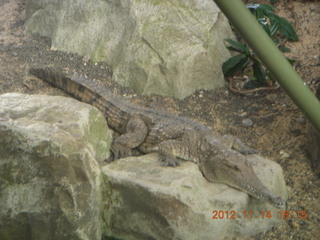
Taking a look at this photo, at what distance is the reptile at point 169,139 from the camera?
2998mm

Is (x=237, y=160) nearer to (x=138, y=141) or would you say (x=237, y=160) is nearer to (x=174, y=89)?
(x=138, y=141)

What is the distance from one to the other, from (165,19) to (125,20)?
1.66 feet

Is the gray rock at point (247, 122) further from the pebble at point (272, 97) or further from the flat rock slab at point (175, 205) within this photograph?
the flat rock slab at point (175, 205)

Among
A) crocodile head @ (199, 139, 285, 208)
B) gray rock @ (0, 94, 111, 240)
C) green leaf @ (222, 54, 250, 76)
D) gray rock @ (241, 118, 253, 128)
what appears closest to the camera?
gray rock @ (0, 94, 111, 240)

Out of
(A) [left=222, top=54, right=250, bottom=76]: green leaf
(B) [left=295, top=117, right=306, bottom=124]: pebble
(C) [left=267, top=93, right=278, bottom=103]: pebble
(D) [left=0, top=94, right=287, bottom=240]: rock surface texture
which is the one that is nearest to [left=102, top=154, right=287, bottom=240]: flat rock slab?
(D) [left=0, top=94, right=287, bottom=240]: rock surface texture

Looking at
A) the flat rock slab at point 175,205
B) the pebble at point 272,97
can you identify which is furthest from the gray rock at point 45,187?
the pebble at point 272,97

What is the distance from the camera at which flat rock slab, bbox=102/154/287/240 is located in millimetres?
2734

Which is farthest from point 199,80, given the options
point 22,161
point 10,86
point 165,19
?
point 22,161

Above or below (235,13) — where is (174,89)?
below

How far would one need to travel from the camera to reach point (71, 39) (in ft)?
16.9

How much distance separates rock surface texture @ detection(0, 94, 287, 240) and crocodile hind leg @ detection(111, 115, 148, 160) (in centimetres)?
63
